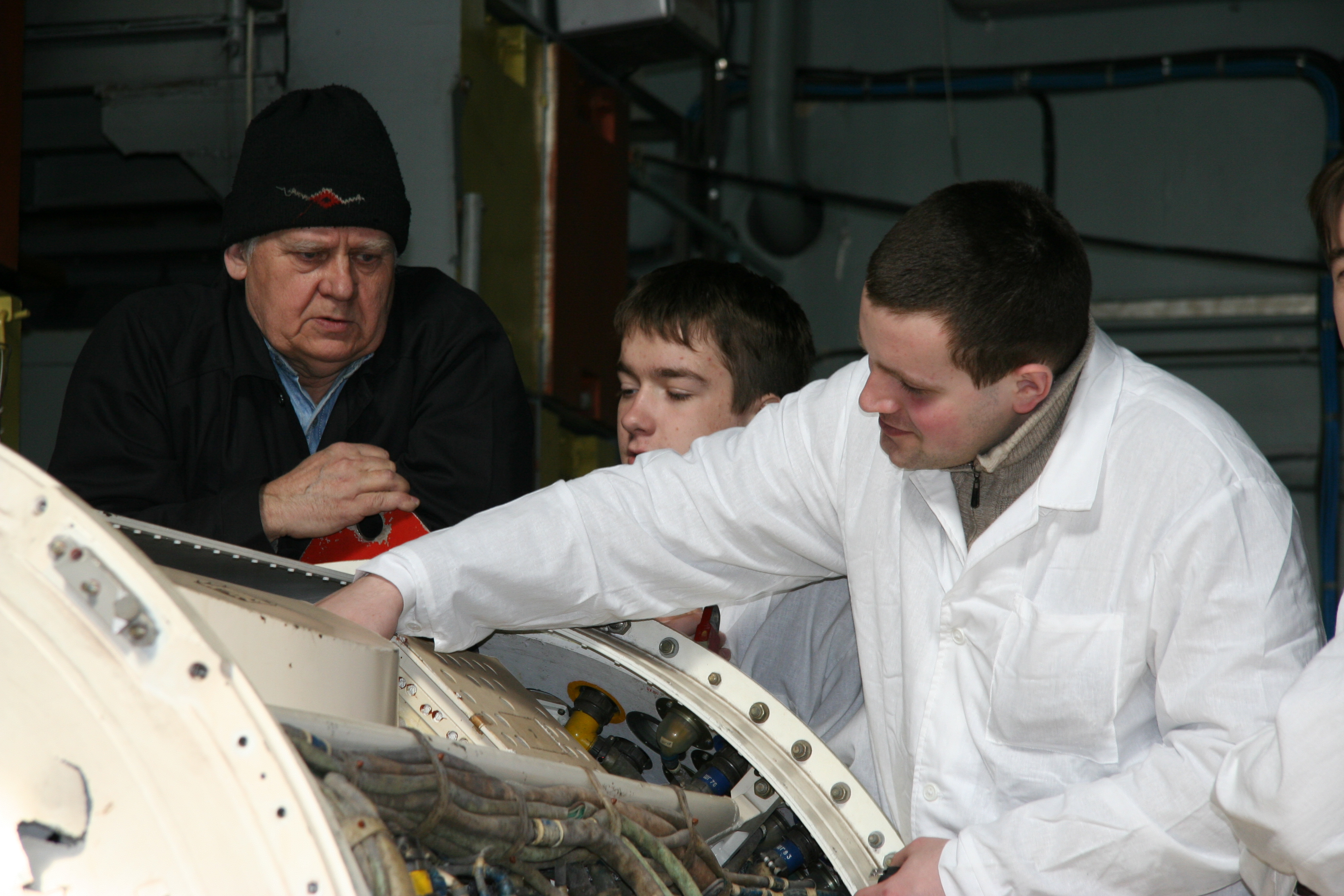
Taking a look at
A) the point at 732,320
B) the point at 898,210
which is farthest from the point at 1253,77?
the point at 732,320

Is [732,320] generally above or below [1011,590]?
above

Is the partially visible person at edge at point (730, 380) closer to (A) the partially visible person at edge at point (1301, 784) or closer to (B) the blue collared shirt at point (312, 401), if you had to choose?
(B) the blue collared shirt at point (312, 401)

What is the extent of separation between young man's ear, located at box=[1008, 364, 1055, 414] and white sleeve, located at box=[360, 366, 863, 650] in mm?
247

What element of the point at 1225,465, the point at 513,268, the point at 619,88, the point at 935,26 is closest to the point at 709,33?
the point at 619,88

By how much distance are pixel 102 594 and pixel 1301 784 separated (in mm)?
979

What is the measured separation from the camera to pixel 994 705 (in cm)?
150

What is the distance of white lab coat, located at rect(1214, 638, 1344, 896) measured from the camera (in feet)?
3.70

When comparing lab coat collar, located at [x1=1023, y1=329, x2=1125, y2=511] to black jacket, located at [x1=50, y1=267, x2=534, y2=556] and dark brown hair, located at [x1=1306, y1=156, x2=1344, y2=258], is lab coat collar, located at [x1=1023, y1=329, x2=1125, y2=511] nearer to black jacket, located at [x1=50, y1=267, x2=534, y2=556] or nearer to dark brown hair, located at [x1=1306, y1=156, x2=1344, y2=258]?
dark brown hair, located at [x1=1306, y1=156, x2=1344, y2=258]

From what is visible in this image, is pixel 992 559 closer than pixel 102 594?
No

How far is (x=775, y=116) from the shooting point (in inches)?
187

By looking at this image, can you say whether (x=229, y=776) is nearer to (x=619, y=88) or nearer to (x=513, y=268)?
(x=513, y=268)

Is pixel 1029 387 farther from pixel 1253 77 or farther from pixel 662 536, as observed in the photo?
pixel 1253 77

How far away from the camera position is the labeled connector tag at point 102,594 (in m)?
0.96

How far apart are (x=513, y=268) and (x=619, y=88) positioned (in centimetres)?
77
